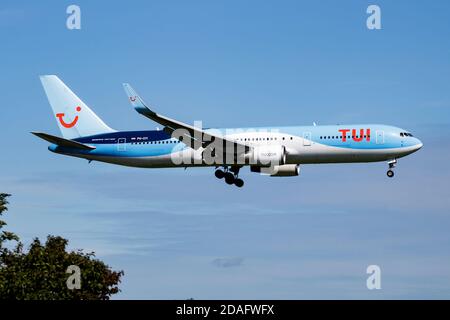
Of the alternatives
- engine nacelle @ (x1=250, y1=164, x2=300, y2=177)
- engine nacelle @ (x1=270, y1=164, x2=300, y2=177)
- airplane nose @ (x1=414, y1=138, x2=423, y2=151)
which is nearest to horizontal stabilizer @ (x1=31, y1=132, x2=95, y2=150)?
engine nacelle @ (x1=250, y1=164, x2=300, y2=177)

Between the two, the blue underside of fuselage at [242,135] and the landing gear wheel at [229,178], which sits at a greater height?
the blue underside of fuselage at [242,135]

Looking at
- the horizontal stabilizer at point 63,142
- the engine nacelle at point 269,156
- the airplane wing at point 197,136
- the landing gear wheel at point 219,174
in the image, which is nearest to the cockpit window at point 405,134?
the engine nacelle at point 269,156

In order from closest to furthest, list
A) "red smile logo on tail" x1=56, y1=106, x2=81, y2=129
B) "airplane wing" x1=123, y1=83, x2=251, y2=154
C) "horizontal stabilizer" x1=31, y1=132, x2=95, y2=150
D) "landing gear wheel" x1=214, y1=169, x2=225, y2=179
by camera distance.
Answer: "airplane wing" x1=123, y1=83, x2=251, y2=154
"landing gear wheel" x1=214, y1=169, x2=225, y2=179
"horizontal stabilizer" x1=31, y1=132, x2=95, y2=150
"red smile logo on tail" x1=56, y1=106, x2=81, y2=129

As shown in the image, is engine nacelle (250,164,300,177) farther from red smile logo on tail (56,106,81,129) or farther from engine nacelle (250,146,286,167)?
red smile logo on tail (56,106,81,129)

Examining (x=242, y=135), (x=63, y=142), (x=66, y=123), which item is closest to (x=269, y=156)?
(x=242, y=135)

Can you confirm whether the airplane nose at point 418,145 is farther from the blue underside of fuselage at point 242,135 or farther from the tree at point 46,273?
the tree at point 46,273

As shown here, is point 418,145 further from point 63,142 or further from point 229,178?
point 63,142

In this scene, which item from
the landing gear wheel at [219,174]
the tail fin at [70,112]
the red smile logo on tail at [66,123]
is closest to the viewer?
the landing gear wheel at [219,174]

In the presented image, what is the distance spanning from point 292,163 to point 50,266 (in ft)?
68.0

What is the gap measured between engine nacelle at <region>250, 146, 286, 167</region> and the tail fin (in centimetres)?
1458

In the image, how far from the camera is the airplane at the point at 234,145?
64.4 metres

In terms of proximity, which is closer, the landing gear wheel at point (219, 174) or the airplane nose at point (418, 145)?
the airplane nose at point (418, 145)

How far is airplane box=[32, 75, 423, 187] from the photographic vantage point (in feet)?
211
